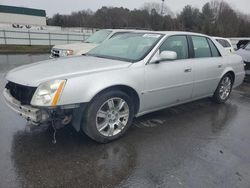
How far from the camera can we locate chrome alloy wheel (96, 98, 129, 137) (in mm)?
3289

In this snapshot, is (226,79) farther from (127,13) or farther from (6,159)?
(127,13)

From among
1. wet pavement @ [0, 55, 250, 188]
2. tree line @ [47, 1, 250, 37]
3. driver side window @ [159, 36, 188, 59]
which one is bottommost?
wet pavement @ [0, 55, 250, 188]

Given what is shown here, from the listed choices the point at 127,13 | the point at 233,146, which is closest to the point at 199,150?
the point at 233,146

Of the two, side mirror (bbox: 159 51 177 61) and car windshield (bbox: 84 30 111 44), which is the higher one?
car windshield (bbox: 84 30 111 44)

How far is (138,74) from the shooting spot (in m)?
3.52

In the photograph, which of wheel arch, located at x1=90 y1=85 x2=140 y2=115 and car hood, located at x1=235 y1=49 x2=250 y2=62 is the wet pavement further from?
car hood, located at x1=235 y1=49 x2=250 y2=62

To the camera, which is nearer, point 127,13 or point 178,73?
point 178,73

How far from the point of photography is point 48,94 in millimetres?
2816

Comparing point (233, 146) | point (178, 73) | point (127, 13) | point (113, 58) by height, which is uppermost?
point (127, 13)

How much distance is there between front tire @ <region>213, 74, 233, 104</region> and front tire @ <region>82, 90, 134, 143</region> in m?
2.80

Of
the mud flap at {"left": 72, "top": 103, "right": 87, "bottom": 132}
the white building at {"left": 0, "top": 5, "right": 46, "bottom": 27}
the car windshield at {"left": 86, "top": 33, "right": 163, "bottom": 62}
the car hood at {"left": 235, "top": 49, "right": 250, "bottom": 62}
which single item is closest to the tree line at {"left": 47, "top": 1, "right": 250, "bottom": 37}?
the white building at {"left": 0, "top": 5, "right": 46, "bottom": 27}

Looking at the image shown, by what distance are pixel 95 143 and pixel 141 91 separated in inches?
42.0

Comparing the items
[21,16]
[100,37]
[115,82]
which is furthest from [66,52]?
[21,16]

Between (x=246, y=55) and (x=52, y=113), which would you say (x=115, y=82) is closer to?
(x=52, y=113)
